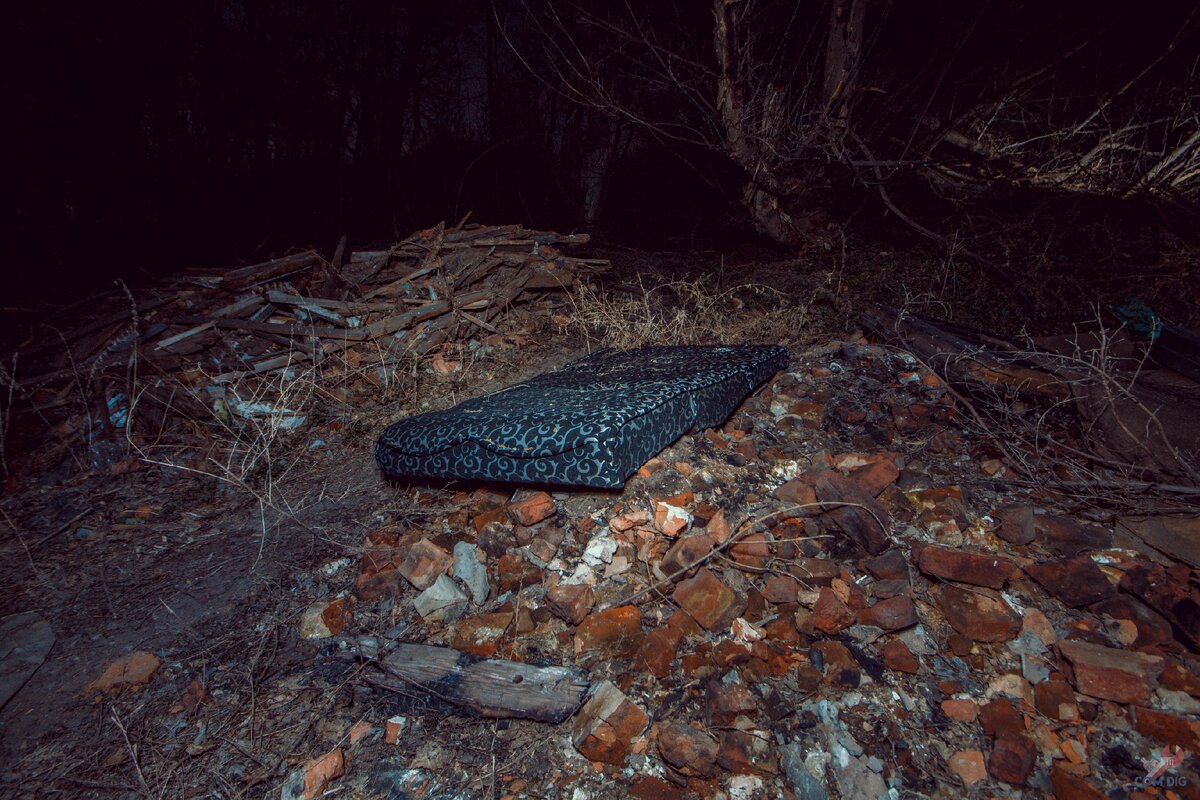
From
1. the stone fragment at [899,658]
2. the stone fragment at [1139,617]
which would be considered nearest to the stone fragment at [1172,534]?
the stone fragment at [1139,617]

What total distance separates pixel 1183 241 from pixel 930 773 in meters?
5.07

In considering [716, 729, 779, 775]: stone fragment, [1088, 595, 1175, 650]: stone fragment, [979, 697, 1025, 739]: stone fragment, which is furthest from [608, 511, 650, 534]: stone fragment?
[1088, 595, 1175, 650]: stone fragment

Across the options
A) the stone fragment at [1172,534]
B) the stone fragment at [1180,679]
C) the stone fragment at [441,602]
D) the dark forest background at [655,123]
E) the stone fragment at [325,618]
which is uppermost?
the dark forest background at [655,123]

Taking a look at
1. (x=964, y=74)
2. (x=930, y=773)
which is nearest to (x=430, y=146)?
(x=964, y=74)

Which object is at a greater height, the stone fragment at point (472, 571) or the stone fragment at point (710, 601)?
the stone fragment at point (710, 601)

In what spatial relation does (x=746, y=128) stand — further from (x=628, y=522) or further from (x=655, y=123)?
(x=628, y=522)

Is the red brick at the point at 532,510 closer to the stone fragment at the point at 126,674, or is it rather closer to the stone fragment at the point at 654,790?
the stone fragment at the point at 654,790

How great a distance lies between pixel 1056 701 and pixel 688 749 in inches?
40.9

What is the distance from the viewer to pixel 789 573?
1831 millimetres

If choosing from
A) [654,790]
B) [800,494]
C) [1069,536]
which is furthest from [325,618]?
[1069,536]

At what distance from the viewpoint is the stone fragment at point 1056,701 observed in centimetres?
137

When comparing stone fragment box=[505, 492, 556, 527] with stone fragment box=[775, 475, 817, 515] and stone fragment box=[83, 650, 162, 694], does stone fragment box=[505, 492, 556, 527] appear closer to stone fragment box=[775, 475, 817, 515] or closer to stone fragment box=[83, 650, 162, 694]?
stone fragment box=[775, 475, 817, 515]

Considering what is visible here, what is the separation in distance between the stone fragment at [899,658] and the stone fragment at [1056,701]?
300 millimetres

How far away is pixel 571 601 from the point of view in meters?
1.78
